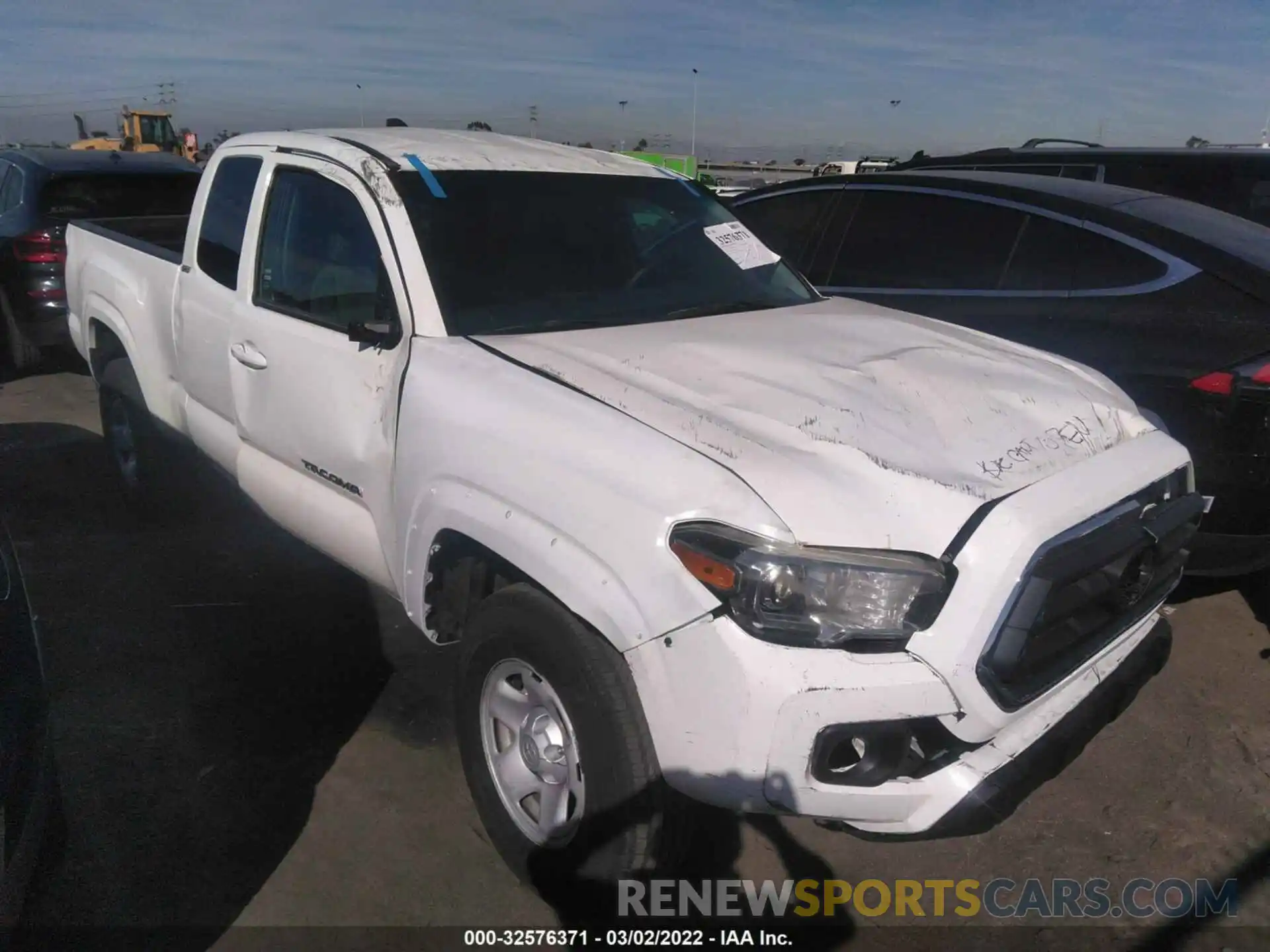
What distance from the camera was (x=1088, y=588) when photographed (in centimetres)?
231

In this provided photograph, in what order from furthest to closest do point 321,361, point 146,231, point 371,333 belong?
point 146,231
point 321,361
point 371,333

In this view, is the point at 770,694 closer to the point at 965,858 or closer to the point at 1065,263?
the point at 965,858

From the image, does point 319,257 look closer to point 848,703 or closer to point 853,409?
point 853,409

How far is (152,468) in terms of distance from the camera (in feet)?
16.0

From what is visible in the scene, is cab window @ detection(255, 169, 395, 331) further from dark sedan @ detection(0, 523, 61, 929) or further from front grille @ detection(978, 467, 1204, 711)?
front grille @ detection(978, 467, 1204, 711)

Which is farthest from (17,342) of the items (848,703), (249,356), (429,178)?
(848,703)

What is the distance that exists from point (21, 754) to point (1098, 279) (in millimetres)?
4100

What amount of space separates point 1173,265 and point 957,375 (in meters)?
1.71

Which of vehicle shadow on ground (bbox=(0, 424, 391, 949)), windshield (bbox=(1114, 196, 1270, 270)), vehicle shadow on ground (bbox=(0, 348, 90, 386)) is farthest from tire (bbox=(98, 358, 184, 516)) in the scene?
windshield (bbox=(1114, 196, 1270, 270))

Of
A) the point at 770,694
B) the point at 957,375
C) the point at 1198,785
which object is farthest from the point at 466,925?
the point at 1198,785

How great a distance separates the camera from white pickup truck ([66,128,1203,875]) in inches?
77.9

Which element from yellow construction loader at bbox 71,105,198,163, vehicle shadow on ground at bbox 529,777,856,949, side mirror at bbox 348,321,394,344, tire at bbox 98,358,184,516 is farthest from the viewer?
yellow construction loader at bbox 71,105,198,163

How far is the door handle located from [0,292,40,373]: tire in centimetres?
521

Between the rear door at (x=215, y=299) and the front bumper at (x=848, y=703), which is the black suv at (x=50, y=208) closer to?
the rear door at (x=215, y=299)
